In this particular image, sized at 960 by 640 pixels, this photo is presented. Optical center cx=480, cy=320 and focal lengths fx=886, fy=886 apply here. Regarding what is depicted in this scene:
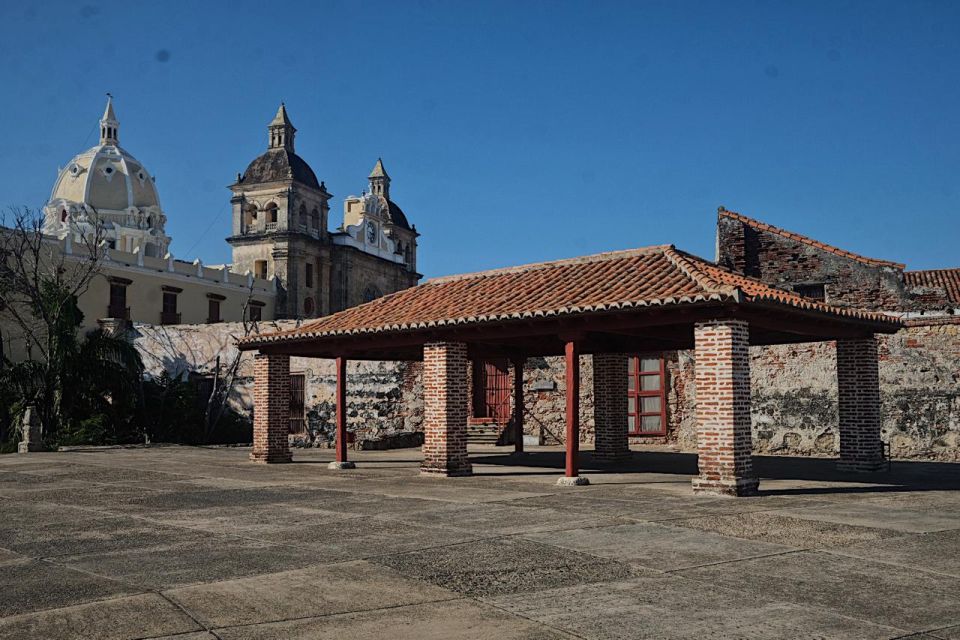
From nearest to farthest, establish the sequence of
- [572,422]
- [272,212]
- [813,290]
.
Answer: [572,422]
[813,290]
[272,212]

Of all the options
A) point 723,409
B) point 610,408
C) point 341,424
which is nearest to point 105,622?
point 723,409

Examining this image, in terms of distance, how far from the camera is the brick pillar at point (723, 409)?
1167cm

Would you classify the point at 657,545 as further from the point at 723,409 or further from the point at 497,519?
the point at 723,409

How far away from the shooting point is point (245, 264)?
52.7 metres

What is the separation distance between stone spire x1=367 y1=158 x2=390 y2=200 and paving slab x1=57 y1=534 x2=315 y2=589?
65.8 m

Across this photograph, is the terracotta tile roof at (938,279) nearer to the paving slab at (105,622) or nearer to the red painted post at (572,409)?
the red painted post at (572,409)

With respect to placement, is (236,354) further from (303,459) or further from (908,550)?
(908,550)

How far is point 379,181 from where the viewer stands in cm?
7269

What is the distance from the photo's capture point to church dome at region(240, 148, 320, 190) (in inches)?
2099

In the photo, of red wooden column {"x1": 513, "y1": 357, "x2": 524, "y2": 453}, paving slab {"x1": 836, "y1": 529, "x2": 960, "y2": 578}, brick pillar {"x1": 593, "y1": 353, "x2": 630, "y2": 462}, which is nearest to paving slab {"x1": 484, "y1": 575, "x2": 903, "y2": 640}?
paving slab {"x1": 836, "y1": 529, "x2": 960, "y2": 578}

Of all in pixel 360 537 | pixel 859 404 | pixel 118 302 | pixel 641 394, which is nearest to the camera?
pixel 360 537

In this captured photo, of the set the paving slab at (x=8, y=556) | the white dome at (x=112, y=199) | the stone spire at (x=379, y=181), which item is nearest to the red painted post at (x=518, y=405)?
the paving slab at (x=8, y=556)

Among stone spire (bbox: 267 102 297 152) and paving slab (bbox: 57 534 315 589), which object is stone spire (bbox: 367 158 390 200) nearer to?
stone spire (bbox: 267 102 297 152)

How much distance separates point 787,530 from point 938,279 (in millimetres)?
20188
